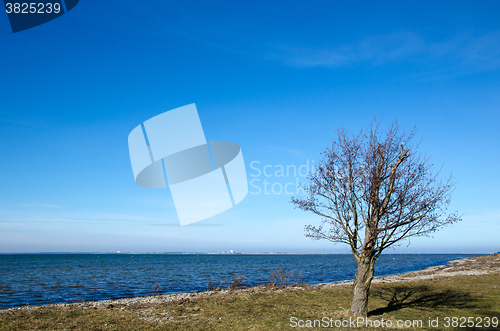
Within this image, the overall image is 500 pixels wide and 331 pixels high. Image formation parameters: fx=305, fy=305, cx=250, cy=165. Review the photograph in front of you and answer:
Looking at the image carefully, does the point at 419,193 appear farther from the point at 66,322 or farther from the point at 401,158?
the point at 66,322

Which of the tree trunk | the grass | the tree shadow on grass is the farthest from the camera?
the tree shadow on grass

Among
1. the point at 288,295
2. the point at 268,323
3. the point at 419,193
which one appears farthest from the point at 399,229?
the point at 288,295

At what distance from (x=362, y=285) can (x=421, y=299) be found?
645 centimetres

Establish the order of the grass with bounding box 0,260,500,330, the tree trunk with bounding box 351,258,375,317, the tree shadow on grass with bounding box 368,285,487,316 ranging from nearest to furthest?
the grass with bounding box 0,260,500,330 → the tree trunk with bounding box 351,258,375,317 → the tree shadow on grass with bounding box 368,285,487,316

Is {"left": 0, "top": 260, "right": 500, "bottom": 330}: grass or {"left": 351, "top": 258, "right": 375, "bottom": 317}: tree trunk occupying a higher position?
{"left": 351, "top": 258, "right": 375, "bottom": 317}: tree trunk

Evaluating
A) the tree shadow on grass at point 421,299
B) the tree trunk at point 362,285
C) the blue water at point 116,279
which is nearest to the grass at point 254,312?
the tree shadow on grass at point 421,299

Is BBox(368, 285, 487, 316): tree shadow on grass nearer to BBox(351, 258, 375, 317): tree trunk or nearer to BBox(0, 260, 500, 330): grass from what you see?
BBox(0, 260, 500, 330): grass

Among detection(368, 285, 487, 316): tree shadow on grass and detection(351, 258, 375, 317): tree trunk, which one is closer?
detection(351, 258, 375, 317): tree trunk

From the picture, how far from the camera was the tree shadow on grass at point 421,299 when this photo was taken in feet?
43.0

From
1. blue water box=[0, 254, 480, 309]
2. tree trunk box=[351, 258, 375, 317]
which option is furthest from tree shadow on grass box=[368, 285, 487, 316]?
blue water box=[0, 254, 480, 309]

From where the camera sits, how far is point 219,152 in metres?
19.0

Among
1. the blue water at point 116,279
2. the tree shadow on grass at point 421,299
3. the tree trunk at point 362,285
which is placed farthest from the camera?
the blue water at point 116,279

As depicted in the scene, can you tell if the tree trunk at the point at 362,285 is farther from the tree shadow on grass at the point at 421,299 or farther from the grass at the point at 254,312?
the tree shadow on grass at the point at 421,299

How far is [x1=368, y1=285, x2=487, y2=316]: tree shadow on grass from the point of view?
13.1 meters
